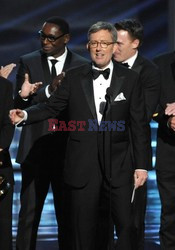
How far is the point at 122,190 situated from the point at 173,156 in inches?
36.1

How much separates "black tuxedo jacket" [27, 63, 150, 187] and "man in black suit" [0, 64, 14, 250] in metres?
0.25

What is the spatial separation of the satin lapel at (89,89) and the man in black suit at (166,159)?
2.81ft

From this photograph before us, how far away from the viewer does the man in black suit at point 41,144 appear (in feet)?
17.5

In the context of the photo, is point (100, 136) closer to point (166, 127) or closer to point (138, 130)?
point (138, 130)

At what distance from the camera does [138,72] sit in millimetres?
5371

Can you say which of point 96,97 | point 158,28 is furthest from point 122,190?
point 158,28

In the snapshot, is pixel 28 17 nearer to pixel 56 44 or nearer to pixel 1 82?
pixel 56 44

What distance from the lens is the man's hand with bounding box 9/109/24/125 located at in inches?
176

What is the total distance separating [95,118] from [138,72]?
2.86ft

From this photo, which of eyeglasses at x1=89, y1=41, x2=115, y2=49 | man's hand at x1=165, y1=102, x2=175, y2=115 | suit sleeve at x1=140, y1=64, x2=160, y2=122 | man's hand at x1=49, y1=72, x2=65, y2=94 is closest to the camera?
eyeglasses at x1=89, y1=41, x2=115, y2=49

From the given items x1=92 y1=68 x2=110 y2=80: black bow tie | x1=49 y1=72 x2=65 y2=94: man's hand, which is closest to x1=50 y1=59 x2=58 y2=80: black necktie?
x1=49 y1=72 x2=65 y2=94: man's hand

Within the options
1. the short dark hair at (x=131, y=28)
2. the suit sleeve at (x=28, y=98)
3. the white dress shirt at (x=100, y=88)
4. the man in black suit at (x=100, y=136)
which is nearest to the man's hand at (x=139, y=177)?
the man in black suit at (x=100, y=136)

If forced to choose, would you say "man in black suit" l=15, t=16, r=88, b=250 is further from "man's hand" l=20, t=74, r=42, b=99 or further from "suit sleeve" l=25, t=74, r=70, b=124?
"suit sleeve" l=25, t=74, r=70, b=124

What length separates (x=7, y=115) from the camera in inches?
191
